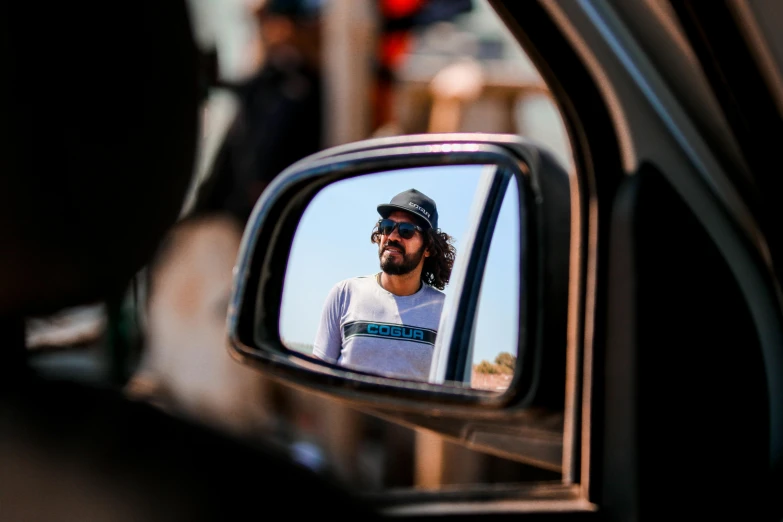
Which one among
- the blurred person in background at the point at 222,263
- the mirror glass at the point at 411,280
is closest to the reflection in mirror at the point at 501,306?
the mirror glass at the point at 411,280

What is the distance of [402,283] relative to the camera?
3.10ft

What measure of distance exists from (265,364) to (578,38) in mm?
634

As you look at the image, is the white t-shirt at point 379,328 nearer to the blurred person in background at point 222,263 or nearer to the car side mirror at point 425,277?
the car side mirror at point 425,277

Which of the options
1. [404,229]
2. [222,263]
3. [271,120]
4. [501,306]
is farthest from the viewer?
[271,120]

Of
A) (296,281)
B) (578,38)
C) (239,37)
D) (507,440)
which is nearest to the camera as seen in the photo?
(578,38)

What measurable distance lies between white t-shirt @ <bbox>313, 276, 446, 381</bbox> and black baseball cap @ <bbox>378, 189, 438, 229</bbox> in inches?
3.2

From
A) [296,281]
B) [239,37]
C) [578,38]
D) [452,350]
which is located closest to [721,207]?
[578,38]

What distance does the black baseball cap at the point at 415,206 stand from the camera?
93cm

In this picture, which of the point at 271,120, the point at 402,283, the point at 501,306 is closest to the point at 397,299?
the point at 402,283

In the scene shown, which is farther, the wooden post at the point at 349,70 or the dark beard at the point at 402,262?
the wooden post at the point at 349,70

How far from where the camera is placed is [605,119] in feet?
3.46

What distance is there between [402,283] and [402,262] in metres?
0.03

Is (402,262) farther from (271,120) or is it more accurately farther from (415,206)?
(271,120)

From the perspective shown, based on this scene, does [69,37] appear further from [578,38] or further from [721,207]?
[721,207]
